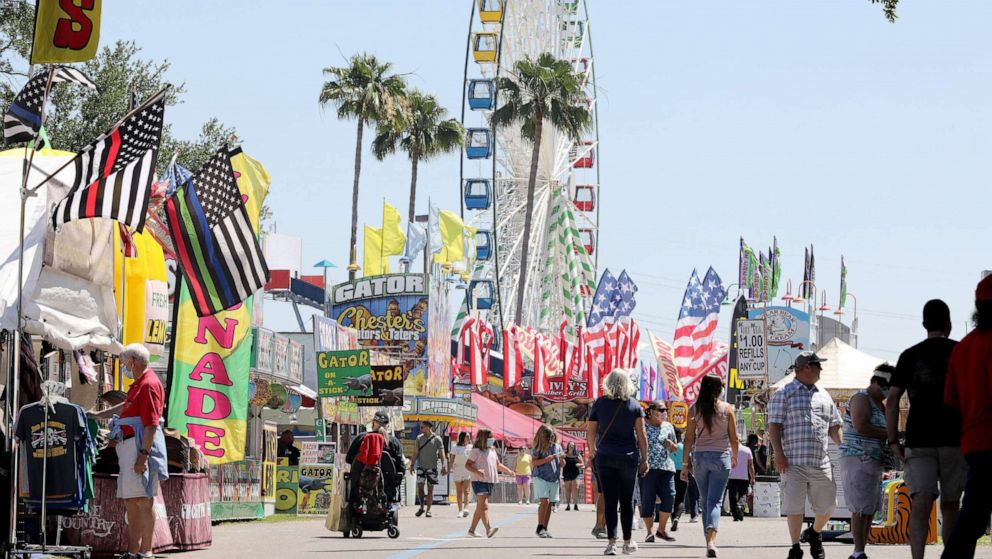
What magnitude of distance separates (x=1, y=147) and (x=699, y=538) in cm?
2181

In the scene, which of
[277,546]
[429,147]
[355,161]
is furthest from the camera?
[429,147]

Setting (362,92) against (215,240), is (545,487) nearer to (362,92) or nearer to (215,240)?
(215,240)

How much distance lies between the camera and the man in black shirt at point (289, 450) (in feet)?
101

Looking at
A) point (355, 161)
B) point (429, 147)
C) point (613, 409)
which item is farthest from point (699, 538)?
point (429, 147)

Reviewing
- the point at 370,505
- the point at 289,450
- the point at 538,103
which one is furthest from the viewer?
the point at 538,103

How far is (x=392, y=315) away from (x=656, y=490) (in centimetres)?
3303

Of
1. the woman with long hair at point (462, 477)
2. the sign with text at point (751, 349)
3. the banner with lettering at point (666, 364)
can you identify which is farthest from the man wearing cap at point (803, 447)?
the banner with lettering at point (666, 364)

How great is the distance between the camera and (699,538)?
59.4 ft

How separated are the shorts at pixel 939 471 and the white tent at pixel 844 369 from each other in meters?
22.2

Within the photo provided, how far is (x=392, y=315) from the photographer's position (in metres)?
50.1

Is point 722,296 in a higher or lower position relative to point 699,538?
higher

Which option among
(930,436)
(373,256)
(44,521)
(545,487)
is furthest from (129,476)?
(373,256)

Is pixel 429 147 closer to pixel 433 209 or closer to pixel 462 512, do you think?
pixel 433 209

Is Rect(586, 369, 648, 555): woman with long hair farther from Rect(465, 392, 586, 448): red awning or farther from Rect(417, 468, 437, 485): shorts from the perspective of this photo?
Rect(465, 392, 586, 448): red awning
